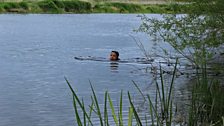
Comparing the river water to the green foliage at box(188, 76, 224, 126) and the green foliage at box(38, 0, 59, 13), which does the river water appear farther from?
the green foliage at box(38, 0, 59, 13)

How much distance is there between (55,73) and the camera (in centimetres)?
2219

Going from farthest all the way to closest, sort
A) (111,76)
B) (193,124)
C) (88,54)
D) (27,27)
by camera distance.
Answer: (27,27)
(88,54)
(111,76)
(193,124)

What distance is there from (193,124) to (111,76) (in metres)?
14.3

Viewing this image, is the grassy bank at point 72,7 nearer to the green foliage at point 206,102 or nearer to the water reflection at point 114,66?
the water reflection at point 114,66

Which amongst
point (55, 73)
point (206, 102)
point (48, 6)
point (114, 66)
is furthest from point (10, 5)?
point (206, 102)

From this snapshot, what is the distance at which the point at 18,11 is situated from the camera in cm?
7000

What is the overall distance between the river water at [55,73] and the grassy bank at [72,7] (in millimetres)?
29468

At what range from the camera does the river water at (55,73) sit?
14.8 m

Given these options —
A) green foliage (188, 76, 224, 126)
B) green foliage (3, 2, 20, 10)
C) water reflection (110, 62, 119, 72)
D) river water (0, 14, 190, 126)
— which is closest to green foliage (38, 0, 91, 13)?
green foliage (3, 2, 20, 10)

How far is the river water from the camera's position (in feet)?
48.5

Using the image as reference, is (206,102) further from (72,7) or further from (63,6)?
(72,7)

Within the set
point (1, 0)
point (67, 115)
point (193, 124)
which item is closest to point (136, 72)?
point (67, 115)

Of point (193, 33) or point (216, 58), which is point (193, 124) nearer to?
point (193, 33)

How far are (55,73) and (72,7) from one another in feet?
185
